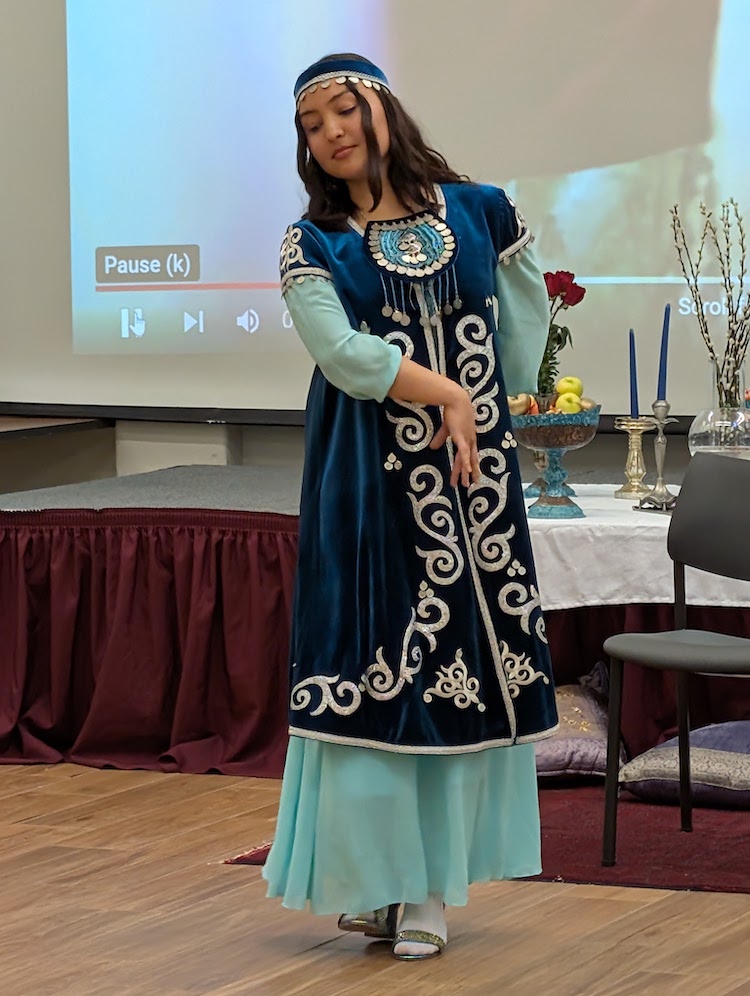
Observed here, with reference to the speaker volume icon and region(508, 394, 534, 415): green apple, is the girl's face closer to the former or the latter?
region(508, 394, 534, 415): green apple

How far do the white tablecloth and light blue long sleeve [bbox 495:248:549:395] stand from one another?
0.88 meters

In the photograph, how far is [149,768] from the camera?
3574 mm

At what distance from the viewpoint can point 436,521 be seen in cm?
217

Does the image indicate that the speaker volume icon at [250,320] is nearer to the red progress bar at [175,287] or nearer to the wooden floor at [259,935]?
the red progress bar at [175,287]

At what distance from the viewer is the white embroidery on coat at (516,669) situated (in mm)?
2207

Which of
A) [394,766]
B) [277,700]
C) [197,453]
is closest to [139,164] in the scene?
[197,453]

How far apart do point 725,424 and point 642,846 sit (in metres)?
0.89

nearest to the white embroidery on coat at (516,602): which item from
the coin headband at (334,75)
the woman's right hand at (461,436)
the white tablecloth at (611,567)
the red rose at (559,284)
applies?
the woman's right hand at (461,436)

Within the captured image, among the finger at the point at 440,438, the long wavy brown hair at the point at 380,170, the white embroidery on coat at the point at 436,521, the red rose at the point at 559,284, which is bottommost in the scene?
the white embroidery on coat at the point at 436,521

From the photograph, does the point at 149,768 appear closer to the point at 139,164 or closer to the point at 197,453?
the point at 197,453

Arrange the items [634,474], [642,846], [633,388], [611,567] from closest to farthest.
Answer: [642,846]
[611,567]
[633,388]
[634,474]

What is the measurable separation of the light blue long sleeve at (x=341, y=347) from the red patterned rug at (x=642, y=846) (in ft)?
3.29

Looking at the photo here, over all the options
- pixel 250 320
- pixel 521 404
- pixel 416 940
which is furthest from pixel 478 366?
pixel 250 320

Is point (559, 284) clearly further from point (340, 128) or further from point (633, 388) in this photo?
point (340, 128)
